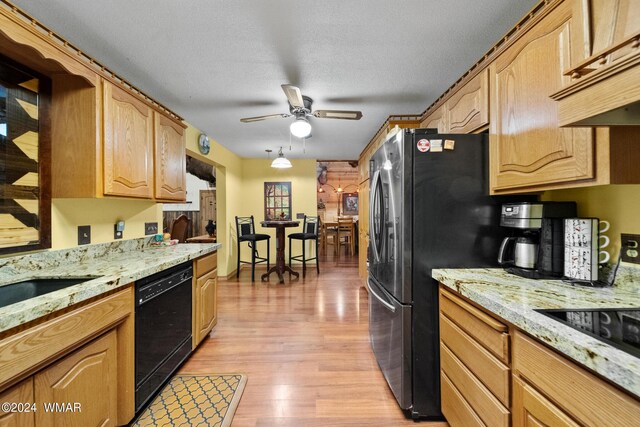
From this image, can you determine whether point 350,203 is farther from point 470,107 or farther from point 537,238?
point 537,238

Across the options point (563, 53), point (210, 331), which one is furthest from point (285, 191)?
point (563, 53)

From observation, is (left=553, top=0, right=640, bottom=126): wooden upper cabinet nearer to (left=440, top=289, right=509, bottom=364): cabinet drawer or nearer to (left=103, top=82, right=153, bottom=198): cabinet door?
(left=440, top=289, right=509, bottom=364): cabinet drawer

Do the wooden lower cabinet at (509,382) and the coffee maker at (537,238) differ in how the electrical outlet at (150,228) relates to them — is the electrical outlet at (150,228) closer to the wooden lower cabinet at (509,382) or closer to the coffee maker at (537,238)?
the wooden lower cabinet at (509,382)

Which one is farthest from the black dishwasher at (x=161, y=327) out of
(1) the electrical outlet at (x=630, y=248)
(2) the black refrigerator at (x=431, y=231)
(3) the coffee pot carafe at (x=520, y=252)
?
(1) the electrical outlet at (x=630, y=248)

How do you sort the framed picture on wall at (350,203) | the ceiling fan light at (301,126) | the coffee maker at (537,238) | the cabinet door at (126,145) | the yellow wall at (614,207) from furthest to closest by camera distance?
the framed picture on wall at (350,203)
the ceiling fan light at (301,126)
the cabinet door at (126,145)
the coffee maker at (537,238)
the yellow wall at (614,207)

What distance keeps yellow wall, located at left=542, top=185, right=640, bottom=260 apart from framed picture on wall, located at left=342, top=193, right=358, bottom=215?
23.4 ft

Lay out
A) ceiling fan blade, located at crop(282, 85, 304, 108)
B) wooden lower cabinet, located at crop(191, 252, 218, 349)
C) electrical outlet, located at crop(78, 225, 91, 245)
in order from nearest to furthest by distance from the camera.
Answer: electrical outlet, located at crop(78, 225, 91, 245)
ceiling fan blade, located at crop(282, 85, 304, 108)
wooden lower cabinet, located at crop(191, 252, 218, 349)

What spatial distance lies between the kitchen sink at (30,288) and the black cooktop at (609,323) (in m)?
1.99

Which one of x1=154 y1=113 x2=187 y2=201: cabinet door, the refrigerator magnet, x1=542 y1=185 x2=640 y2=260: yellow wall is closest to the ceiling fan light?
x1=154 y1=113 x2=187 y2=201: cabinet door

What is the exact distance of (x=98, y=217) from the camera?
1.92 metres

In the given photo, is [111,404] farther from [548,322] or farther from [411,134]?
[411,134]

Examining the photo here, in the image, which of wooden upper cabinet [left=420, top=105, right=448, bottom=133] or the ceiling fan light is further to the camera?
the ceiling fan light

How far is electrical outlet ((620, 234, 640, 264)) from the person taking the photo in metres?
1.09

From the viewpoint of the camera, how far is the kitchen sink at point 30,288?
1124 millimetres
